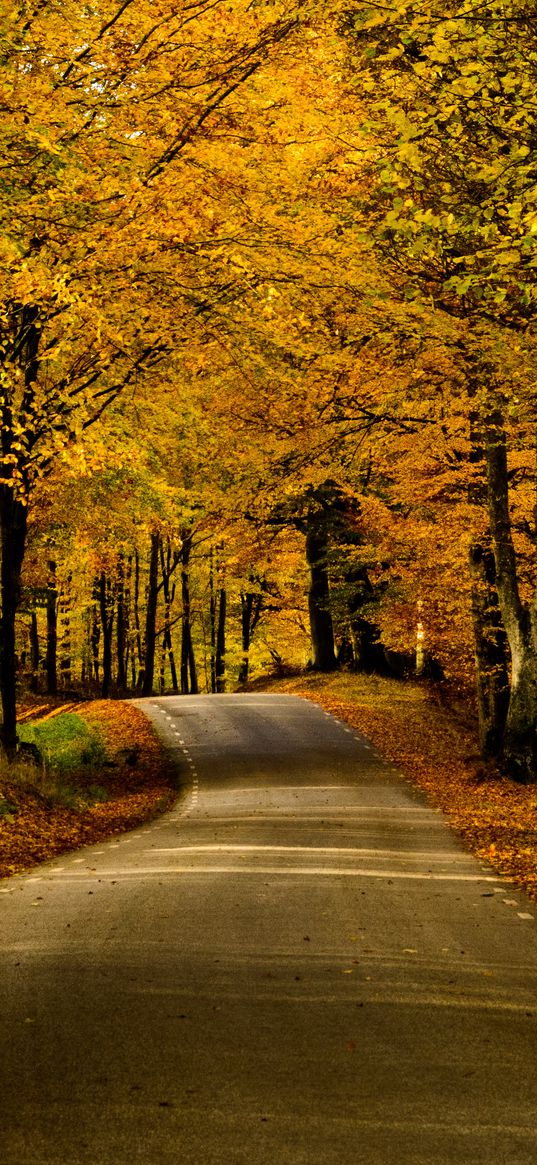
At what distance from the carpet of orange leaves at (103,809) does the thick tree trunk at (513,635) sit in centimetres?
589

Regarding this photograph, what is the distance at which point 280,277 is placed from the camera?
501 inches

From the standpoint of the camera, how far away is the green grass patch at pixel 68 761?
16617mm

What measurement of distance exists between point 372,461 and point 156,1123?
55.2 ft

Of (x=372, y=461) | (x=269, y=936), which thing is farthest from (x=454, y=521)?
(x=269, y=936)

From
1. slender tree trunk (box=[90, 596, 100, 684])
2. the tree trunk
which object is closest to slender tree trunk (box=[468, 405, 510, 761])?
the tree trunk

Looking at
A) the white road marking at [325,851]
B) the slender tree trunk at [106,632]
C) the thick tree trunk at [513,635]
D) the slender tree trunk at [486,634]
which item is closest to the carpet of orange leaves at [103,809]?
the white road marking at [325,851]

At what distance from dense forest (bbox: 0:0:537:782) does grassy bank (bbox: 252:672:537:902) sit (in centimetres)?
104

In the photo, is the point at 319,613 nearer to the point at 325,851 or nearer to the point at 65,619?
the point at 65,619

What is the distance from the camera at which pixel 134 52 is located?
437 inches

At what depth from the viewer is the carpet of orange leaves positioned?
13.2 meters

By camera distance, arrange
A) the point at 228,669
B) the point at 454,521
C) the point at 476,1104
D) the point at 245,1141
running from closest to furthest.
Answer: the point at 245,1141 < the point at 476,1104 < the point at 454,521 < the point at 228,669

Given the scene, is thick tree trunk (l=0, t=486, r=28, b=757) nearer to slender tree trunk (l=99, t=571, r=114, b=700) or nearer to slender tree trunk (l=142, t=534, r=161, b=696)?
slender tree trunk (l=99, t=571, r=114, b=700)

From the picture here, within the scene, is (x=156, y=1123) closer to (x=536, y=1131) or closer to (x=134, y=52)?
(x=536, y=1131)

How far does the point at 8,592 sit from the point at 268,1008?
11.9m
